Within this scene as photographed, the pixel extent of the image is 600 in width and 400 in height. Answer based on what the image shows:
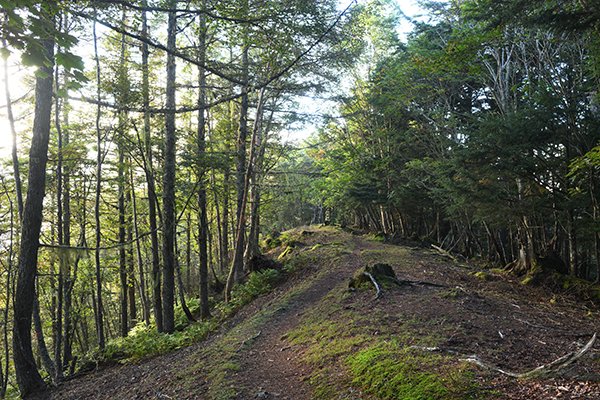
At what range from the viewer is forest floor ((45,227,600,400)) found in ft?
13.0

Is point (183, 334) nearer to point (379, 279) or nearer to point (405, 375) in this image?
Result: point (379, 279)

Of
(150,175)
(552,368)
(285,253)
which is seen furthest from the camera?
(285,253)

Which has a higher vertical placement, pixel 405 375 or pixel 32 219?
pixel 32 219

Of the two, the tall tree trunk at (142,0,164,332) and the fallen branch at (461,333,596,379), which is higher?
the tall tree trunk at (142,0,164,332)

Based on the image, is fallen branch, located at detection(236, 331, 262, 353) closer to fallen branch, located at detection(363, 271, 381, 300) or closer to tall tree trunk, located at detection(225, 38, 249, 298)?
fallen branch, located at detection(363, 271, 381, 300)

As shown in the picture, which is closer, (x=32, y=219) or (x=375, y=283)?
(x=32, y=219)

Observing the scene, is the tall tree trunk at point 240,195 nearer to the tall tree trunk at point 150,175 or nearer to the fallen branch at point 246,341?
the tall tree trunk at point 150,175

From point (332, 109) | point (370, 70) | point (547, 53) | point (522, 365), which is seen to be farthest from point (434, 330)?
point (370, 70)

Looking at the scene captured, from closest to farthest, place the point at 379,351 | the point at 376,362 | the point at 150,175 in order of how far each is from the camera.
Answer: the point at 376,362
the point at 379,351
the point at 150,175

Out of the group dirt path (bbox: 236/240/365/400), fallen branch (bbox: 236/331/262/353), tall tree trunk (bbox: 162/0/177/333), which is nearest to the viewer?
dirt path (bbox: 236/240/365/400)

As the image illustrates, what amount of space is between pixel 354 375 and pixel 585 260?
468 inches

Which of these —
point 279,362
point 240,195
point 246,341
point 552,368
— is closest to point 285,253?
point 240,195

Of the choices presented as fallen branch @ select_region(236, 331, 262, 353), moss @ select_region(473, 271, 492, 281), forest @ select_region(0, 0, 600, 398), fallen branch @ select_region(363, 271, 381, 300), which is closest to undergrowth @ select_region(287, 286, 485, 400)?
fallen branch @ select_region(363, 271, 381, 300)

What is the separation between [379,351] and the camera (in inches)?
201
